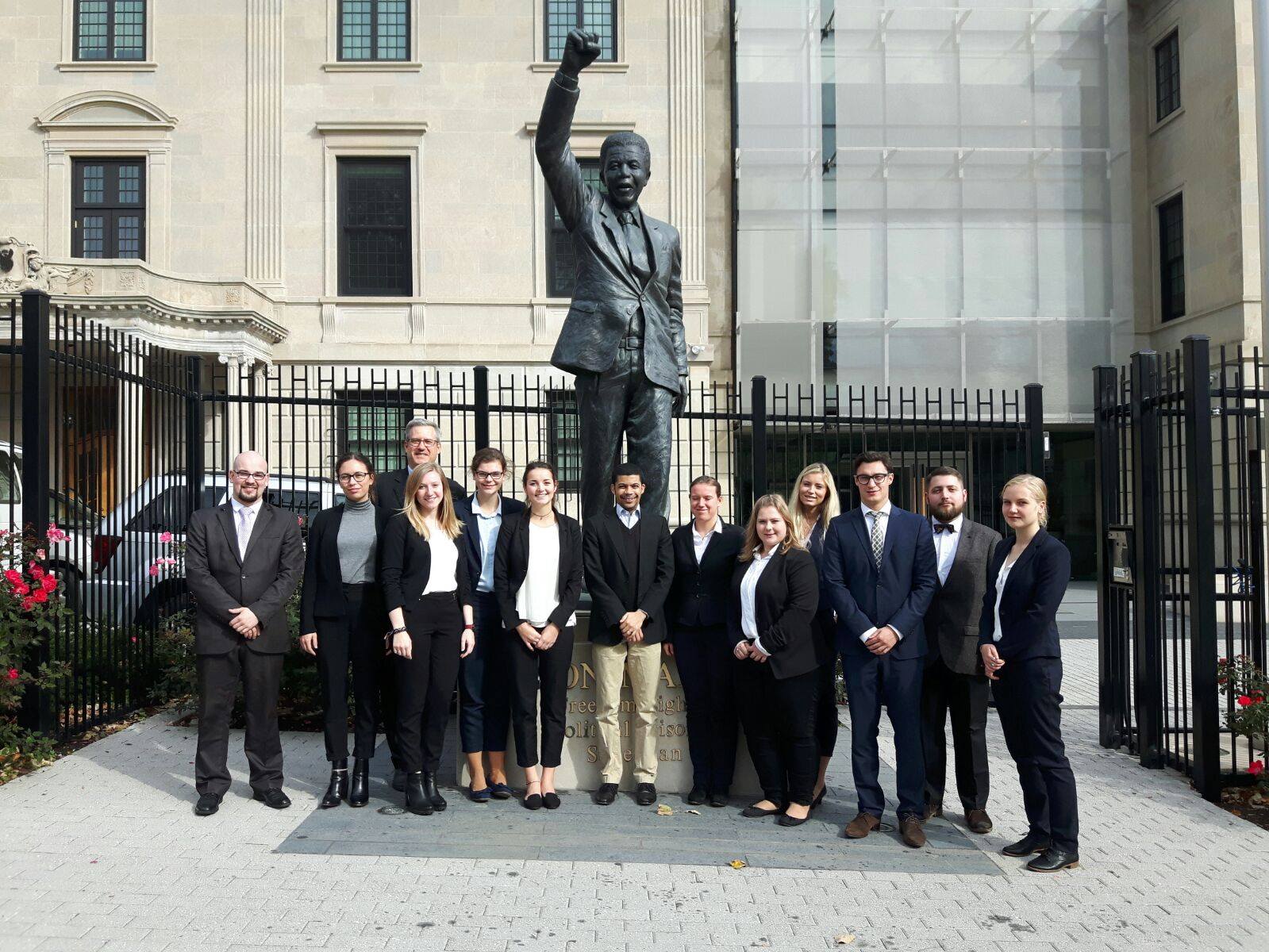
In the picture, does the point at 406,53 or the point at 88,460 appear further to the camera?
the point at 406,53

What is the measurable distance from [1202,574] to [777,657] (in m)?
2.89

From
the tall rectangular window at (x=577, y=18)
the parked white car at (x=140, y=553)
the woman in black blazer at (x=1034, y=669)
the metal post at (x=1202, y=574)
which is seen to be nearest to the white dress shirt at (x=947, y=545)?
the woman in black blazer at (x=1034, y=669)

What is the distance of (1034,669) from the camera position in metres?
5.36

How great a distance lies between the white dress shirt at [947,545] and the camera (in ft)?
19.8

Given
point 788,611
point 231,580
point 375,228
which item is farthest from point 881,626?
point 375,228

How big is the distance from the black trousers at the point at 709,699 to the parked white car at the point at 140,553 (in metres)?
3.27

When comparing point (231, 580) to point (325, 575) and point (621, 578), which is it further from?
point (621, 578)

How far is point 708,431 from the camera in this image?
72.5 feet

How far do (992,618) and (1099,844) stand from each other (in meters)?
1.35

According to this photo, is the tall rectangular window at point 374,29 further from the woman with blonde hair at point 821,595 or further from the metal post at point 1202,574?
the metal post at point 1202,574

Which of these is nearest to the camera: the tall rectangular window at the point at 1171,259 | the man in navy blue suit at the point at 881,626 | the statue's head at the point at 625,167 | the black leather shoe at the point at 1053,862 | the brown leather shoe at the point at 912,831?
the black leather shoe at the point at 1053,862

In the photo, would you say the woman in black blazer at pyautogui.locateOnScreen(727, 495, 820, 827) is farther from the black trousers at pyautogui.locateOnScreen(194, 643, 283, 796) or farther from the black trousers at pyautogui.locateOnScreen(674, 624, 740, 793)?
the black trousers at pyautogui.locateOnScreen(194, 643, 283, 796)

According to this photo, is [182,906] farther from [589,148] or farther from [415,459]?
[589,148]

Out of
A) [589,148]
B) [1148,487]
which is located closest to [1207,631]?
[1148,487]
